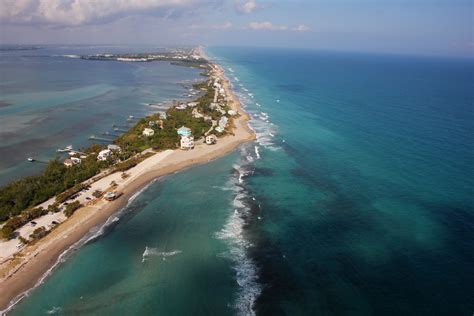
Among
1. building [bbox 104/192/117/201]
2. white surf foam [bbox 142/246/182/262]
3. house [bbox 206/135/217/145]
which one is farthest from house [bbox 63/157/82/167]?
white surf foam [bbox 142/246/182/262]

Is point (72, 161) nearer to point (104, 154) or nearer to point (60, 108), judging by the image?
Answer: point (104, 154)

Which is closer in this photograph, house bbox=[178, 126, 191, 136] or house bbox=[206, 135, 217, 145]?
house bbox=[206, 135, 217, 145]

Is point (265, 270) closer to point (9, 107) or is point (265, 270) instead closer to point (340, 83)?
point (9, 107)

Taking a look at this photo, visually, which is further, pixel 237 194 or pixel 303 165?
pixel 303 165

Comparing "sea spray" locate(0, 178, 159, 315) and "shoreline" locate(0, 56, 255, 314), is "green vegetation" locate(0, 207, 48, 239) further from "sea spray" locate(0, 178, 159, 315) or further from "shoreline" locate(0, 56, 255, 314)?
"sea spray" locate(0, 178, 159, 315)

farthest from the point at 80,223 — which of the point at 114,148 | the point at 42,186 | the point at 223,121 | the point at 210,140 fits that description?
the point at 223,121

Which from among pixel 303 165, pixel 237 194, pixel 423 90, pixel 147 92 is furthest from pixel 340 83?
pixel 237 194

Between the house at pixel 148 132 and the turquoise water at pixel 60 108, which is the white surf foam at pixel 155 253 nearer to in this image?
the turquoise water at pixel 60 108
